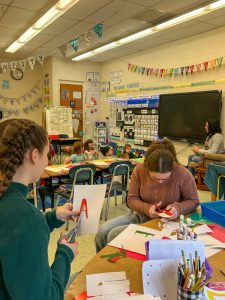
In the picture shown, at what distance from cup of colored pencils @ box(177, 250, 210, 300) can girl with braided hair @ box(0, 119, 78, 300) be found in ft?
1.33

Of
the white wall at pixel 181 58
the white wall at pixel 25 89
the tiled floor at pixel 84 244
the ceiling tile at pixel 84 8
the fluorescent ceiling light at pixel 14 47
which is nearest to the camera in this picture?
the tiled floor at pixel 84 244

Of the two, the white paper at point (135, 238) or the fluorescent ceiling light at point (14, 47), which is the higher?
the fluorescent ceiling light at point (14, 47)

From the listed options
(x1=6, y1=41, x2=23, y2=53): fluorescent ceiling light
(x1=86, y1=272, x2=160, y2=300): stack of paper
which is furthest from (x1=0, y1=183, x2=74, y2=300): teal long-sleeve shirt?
(x1=6, y1=41, x2=23, y2=53): fluorescent ceiling light

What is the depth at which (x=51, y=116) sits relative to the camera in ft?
25.6

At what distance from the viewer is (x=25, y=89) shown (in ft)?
28.2

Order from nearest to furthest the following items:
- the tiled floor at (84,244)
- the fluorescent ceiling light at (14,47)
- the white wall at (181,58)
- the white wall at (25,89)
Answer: the tiled floor at (84,244) → the white wall at (181,58) → the fluorescent ceiling light at (14,47) → the white wall at (25,89)

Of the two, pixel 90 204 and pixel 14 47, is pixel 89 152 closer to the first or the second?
pixel 14 47

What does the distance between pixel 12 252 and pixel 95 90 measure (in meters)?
8.45

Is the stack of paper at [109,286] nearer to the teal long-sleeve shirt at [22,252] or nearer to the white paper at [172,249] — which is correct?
the white paper at [172,249]

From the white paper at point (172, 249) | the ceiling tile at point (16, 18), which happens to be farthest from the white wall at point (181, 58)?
the white paper at point (172, 249)

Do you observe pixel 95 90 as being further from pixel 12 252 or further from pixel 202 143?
pixel 12 252

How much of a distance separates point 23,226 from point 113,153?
18.2 ft

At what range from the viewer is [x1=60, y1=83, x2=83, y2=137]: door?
8320mm

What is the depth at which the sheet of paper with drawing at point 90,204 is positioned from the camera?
135cm
